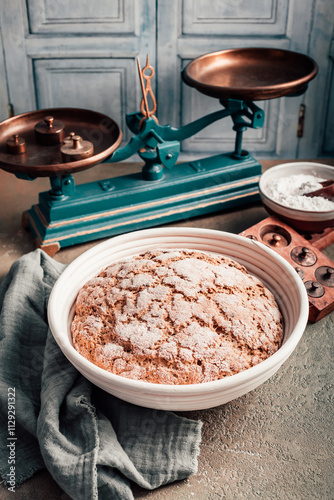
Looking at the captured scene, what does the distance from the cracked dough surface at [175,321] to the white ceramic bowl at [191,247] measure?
45 millimetres

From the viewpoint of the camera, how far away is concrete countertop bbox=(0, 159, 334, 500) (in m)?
1.34

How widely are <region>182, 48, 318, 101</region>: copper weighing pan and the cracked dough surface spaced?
1143 millimetres

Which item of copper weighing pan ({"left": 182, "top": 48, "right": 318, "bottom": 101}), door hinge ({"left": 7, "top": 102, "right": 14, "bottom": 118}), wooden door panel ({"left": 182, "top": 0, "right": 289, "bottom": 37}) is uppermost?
wooden door panel ({"left": 182, "top": 0, "right": 289, "bottom": 37})

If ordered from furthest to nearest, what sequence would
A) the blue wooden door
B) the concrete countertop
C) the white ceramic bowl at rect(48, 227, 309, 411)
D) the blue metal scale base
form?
the blue wooden door, the blue metal scale base, the concrete countertop, the white ceramic bowl at rect(48, 227, 309, 411)

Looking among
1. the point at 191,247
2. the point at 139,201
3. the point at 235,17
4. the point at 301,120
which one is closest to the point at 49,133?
the point at 139,201

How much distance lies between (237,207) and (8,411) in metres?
1.56

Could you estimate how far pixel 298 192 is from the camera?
90.0 inches

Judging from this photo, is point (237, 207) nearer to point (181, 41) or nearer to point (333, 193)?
point (333, 193)

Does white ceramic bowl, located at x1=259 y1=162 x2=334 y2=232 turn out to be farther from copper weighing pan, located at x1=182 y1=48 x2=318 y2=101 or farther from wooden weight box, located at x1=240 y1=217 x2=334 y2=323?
copper weighing pan, located at x1=182 y1=48 x2=318 y2=101

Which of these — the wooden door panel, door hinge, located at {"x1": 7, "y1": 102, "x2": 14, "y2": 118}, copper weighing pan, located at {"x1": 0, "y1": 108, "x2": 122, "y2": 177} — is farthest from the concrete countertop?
door hinge, located at {"x1": 7, "y1": 102, "x2": 14, "y2": 118}

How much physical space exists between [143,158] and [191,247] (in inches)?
33.0

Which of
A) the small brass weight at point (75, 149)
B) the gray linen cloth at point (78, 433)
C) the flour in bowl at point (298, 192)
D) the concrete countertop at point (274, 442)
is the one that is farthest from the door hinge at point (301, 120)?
the gray linen cloth at point (78, 433)

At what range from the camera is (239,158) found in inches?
105

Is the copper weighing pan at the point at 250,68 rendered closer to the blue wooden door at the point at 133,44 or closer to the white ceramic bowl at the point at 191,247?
the blue wooden door at the point at 133,44
